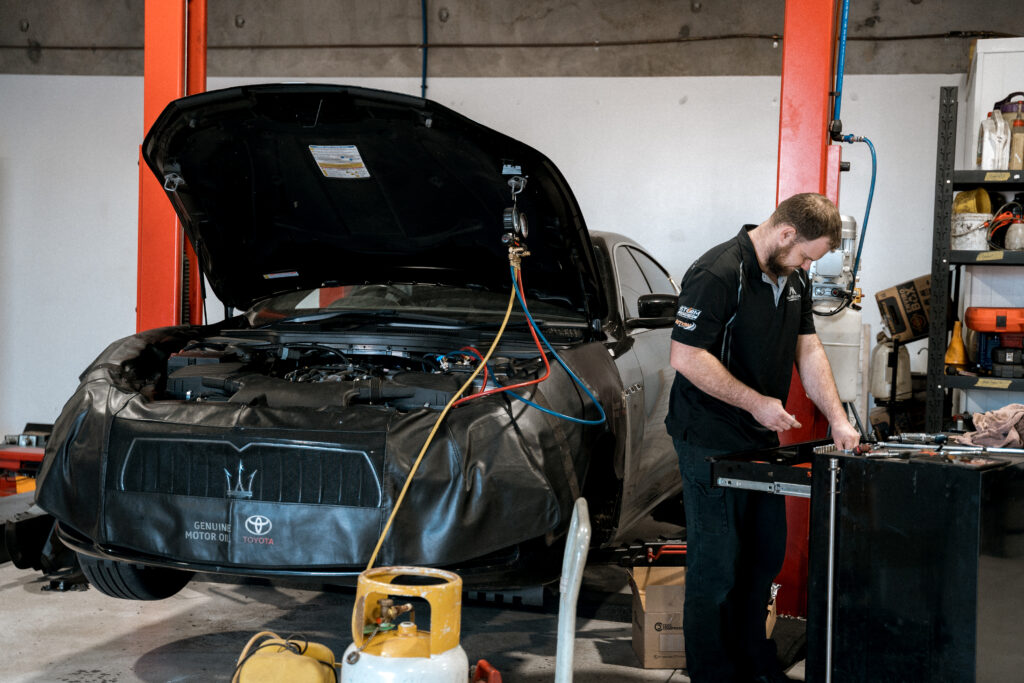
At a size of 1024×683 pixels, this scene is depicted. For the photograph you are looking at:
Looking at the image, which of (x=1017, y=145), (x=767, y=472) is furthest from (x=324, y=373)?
(x=1017, y=145)

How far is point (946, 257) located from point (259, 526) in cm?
390

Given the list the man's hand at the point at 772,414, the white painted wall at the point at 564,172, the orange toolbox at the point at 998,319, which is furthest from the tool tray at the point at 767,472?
the white painted wall at the point at 564,172

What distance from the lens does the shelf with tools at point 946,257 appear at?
15.7 ft

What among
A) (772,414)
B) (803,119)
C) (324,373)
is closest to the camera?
(772,414)

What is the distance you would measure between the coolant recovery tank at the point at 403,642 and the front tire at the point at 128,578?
95 cm

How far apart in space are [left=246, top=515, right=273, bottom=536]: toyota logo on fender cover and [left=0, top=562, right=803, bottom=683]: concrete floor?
768 mm

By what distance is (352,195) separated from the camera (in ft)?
10.4

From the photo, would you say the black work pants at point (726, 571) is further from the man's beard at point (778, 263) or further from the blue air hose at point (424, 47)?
the blue air hose at point (424, 47)

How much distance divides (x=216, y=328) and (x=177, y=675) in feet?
4.12

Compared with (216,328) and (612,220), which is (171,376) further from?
(612,220)

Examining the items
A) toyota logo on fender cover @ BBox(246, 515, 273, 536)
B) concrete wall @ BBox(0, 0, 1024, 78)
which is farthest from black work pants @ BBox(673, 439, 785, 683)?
concrete wall @ BBox(0, 0, 1024, 78)

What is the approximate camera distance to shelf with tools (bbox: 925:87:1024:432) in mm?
4773

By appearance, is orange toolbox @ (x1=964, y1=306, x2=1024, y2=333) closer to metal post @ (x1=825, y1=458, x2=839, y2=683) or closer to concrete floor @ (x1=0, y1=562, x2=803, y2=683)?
concrete floor @ (x1=0, y1=562, x2=803, y2=683)

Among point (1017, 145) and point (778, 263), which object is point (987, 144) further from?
point (778, 263)
